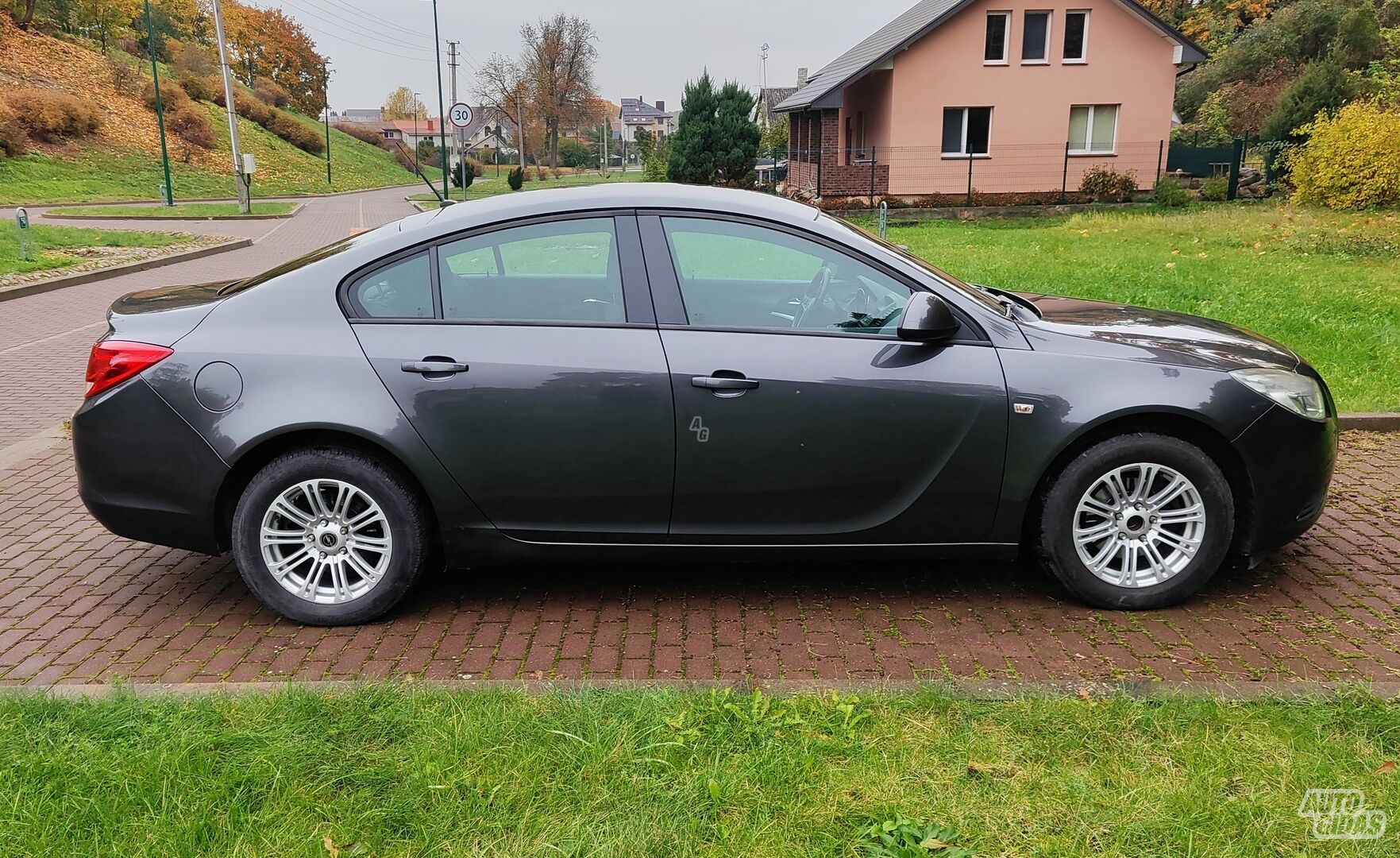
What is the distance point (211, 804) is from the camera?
2.78 meters

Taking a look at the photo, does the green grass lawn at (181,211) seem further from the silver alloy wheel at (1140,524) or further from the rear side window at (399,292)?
the silver alloy wheel at (1140,524)

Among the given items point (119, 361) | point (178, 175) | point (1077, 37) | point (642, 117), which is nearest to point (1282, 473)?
point (119, 361)

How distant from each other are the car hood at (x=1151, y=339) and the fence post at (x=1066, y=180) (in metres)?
27.2

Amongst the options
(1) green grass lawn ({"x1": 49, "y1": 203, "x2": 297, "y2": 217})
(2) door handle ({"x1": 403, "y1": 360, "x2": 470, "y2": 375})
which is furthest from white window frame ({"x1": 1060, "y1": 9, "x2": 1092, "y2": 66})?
(2) door handle ({"x1": 403, "y1": 360, "x2": 470, "y2": 375})

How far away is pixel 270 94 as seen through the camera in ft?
231

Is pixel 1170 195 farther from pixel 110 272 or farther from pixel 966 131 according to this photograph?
pixel 110 272

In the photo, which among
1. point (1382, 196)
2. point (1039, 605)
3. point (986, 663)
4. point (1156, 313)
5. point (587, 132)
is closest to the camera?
point (986, 663)

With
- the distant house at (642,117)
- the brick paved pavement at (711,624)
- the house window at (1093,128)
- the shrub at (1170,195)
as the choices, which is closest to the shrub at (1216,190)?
the shrub at (1170,195)

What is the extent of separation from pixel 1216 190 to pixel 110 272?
95.2 ft

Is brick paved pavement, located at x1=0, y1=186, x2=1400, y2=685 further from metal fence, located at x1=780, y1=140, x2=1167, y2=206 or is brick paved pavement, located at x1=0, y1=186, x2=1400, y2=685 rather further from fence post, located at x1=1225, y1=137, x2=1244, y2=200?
fence post, located at x1=1225, y1=137, x2=1244, y2=200

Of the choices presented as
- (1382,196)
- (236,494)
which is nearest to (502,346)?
(236,494)

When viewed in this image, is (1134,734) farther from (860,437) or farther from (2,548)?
(2,548)

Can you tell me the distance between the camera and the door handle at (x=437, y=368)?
3.90 metres

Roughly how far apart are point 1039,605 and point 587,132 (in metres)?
125
